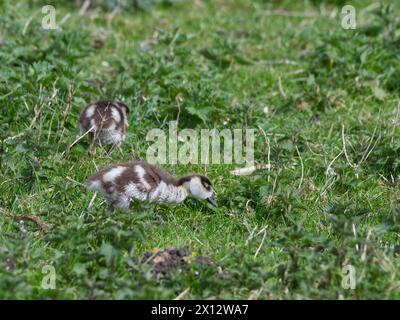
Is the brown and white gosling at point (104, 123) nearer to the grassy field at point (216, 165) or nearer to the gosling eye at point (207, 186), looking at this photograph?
the grassy field at point (216, 165)

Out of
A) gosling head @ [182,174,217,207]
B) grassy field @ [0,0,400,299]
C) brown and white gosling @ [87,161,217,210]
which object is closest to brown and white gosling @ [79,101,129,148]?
grassy field @ [0,0,400,299]

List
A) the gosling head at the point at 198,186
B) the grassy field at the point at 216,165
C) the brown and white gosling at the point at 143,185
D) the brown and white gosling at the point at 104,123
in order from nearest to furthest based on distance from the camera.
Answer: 1. the grassy field at the point at 216,165
2. the brown and white gosling at the point at 143,185
3. the gosling head at the point at 198,186
4. the brown and white gosling at the point at 104,123

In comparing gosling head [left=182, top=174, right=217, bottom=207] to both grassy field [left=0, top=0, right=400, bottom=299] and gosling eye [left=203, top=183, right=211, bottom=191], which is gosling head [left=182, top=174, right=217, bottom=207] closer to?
gosling eye [left=203, top=183, right=211, bottom=191]

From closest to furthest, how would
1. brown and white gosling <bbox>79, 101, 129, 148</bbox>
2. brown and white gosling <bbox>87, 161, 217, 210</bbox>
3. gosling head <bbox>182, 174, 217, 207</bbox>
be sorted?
brown and white gosling <bbox>87, 161, 217, 210</bbox> → gosling head <bbox>182, 174, 217, 207</bbox> → brown and white gosling <bbox>79, 101, 129, 148</bbox>

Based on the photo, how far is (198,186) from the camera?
5734 millimetres

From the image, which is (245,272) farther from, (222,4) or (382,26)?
(222,4)

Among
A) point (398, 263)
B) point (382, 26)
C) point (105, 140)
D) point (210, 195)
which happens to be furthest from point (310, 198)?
point (382, 26)

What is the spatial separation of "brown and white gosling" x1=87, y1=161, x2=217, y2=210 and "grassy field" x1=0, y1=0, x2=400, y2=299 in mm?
129

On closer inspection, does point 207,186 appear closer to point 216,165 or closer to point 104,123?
point 216,165

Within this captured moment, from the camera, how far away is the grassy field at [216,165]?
472cm

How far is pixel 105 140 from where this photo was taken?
654 centimetres

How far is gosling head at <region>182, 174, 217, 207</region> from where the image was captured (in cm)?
573

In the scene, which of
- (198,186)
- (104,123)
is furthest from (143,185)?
(104,123)

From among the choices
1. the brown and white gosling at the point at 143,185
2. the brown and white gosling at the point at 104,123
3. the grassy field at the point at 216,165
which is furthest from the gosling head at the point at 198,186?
the brown and white gosling at the point at 104,123
